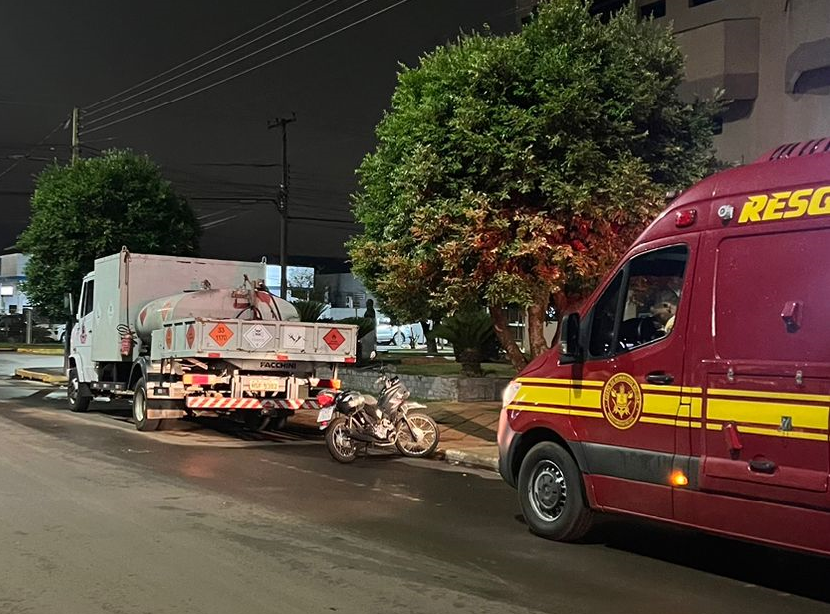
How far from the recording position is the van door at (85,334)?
1855 cm

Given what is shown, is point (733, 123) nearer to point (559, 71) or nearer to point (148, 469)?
point (559, 71)

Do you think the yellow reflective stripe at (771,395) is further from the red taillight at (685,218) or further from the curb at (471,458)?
the curb at (471,458)

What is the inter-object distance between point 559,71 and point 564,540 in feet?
22.5

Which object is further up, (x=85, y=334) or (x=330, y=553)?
(x=85, y=334)

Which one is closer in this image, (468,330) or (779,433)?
(779,433)

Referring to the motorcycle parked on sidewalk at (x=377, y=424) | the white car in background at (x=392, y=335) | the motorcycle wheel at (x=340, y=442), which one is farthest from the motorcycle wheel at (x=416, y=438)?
the white car in background at (x=392, y=335)

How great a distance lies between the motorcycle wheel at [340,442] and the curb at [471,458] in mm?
1442

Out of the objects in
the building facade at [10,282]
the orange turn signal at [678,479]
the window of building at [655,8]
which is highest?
the window of building at [655,8]

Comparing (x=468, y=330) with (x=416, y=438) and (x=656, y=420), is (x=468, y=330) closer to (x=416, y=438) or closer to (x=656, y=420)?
(x=416, y=438)

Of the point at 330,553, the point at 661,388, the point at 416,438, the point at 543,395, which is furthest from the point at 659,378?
the point at 416,438

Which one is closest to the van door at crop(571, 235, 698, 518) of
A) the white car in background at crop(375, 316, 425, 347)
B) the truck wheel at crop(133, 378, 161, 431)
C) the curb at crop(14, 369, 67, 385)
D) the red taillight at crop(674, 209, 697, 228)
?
the red taillight at crop(674, 209, 697, 228)

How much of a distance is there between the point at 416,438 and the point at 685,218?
22.2ft

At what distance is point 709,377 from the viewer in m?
6.24

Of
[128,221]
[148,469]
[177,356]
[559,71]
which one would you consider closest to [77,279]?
[128,221]
